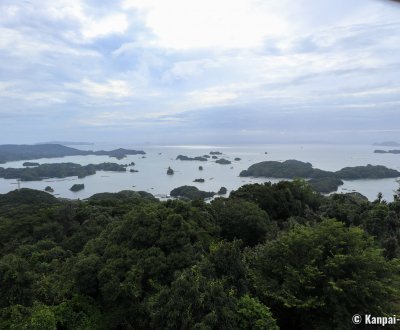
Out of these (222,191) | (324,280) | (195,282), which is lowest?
(222,191)

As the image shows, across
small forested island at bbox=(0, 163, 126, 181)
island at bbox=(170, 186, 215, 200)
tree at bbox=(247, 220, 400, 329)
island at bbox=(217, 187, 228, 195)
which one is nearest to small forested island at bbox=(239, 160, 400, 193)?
island at bbox=(217, 187, 228, 195)

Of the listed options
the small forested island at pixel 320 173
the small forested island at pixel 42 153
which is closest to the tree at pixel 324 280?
the small forested island at pixel 320 173

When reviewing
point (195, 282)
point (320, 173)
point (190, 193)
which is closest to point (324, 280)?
point (195, 282)

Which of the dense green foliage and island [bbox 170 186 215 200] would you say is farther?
island [bbox 170 186 215 200]

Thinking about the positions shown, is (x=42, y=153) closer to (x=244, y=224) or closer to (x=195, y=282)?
(x=244, y=224)

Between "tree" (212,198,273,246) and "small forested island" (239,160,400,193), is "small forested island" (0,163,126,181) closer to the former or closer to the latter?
"small forested island" (239,160,400,193)

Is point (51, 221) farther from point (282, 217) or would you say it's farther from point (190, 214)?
point (282, 217)

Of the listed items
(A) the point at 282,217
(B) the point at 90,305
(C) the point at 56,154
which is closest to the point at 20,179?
(C) the point at 56,154

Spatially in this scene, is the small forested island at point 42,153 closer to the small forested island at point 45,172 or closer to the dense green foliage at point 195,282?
the small forested island at point 45,172

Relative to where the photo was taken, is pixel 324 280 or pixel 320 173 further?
pixel 320 173

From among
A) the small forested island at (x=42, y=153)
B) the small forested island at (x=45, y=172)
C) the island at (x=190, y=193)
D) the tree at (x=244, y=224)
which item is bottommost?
the island at (x=190, y=193)

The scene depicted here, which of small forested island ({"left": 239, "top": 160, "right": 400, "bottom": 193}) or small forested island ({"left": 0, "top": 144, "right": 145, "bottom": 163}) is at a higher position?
small forested island ({"left": 0, "top": 144, "right": 145, "bottom": 163})

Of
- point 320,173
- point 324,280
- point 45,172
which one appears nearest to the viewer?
point 324,280
